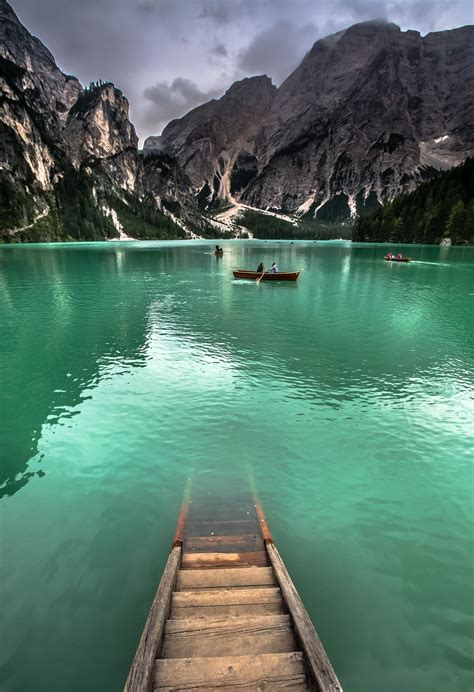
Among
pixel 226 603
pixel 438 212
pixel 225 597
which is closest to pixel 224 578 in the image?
pixel 225 597

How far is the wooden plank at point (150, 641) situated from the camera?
457 centimetres

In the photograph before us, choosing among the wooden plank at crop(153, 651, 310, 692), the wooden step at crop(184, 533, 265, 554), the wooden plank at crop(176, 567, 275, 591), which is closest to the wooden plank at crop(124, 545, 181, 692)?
the wooden plank at crop(153, 651, 310, 692)

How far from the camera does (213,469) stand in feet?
42.7

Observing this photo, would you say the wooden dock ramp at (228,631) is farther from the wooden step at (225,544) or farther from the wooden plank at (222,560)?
the wooden step at (225,544)

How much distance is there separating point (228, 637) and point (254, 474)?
706cm

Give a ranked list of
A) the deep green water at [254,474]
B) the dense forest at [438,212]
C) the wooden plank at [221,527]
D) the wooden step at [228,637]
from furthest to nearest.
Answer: the dense forest at [438,212], the wooden plank at [221,527], the deep green water at [254,474], the wooden step at [228,637]

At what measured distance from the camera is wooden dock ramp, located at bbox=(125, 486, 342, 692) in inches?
193

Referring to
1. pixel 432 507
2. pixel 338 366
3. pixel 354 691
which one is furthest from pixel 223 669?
pixel 338 366

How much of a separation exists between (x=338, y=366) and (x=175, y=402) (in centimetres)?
1121

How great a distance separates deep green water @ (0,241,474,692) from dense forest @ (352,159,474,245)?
155 m

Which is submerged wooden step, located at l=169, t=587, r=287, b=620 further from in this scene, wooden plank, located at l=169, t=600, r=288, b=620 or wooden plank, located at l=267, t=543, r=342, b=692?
wooden plank, located at l=267, t=543, r=342, b=692

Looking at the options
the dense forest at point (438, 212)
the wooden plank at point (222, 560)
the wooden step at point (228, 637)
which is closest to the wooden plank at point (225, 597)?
the wooden step at point (228, 637)

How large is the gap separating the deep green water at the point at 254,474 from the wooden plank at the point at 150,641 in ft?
7.22

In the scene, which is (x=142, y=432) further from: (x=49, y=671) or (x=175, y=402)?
(x=49, y=671)
